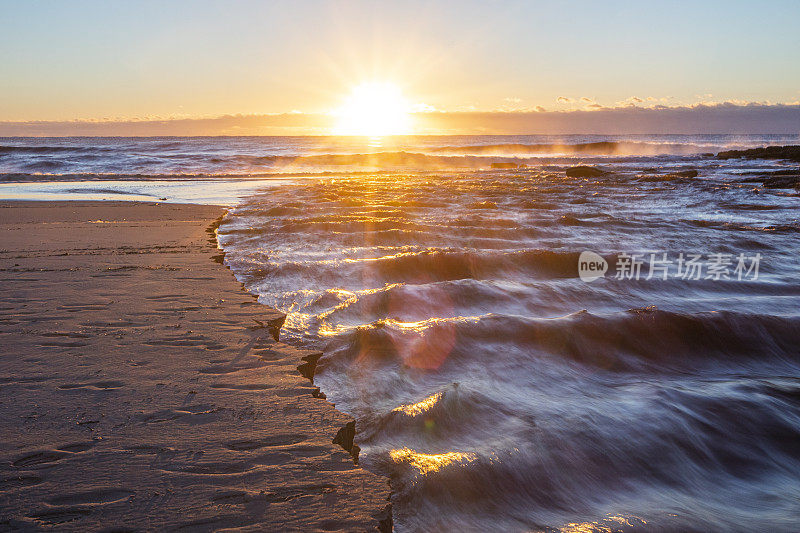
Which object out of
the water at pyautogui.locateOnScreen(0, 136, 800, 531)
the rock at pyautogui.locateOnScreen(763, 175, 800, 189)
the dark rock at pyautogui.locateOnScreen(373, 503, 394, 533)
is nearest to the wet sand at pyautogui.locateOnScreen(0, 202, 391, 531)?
the dark rock at pyautogui.locateOnScreen(373, 503, 394, 533)

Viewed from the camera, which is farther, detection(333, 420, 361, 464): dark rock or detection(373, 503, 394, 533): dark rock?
detection(333, 420, 361, 464): dark rock

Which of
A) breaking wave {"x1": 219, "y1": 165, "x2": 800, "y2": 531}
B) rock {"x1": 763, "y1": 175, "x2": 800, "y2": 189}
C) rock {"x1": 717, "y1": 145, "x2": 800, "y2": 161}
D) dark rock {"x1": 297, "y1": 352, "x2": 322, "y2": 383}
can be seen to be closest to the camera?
breaking wave {"x1": 219, "y1": 165, "x2": 800, "y2": 531}

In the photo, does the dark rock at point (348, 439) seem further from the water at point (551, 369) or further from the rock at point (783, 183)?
the rock at point (783, 183)

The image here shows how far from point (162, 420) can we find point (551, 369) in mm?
2402

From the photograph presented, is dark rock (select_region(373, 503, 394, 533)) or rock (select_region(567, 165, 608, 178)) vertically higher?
rock (select_region(567, 165, 608, 178))

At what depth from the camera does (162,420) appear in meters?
2.59

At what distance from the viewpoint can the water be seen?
2199 millimetres

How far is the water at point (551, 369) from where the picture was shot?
2.20m

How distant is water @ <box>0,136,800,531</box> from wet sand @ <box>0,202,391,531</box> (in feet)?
0.82

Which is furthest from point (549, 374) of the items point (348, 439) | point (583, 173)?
point (583, 173)

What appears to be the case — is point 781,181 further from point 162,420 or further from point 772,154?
point 162,420

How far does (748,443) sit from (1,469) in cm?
367

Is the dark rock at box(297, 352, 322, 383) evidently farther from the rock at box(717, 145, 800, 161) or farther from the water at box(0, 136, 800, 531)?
the rock at box(717, 145, 800, 161)

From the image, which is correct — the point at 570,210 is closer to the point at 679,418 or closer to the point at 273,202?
the point at 273,202
